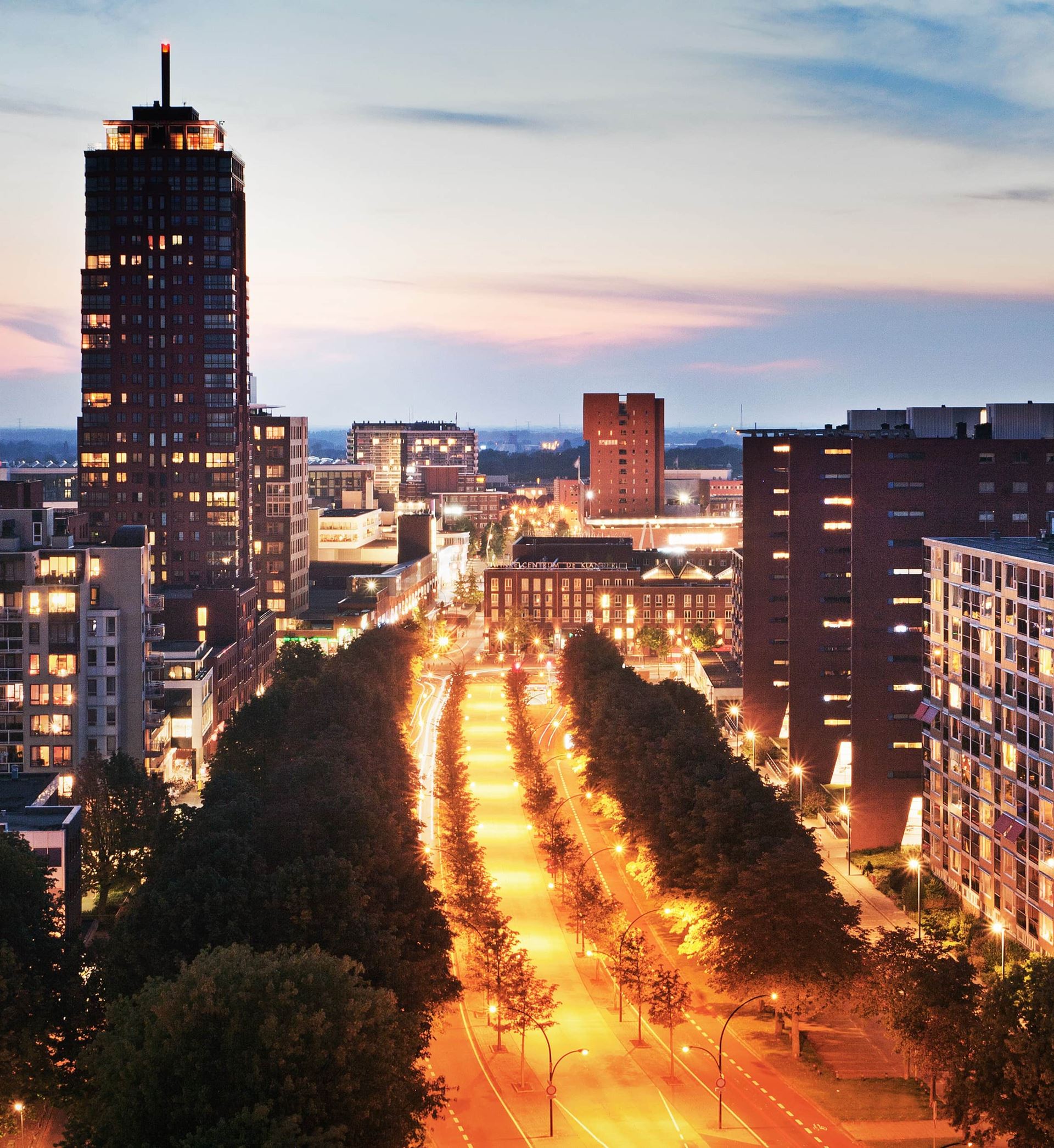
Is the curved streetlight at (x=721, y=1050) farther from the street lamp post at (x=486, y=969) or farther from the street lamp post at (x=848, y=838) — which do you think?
the street lamp post at (x=848, y=838)

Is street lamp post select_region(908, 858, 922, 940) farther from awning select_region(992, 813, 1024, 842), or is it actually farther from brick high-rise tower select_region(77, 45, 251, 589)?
brick high-rise tower select_region(77, 45, 251, 589)

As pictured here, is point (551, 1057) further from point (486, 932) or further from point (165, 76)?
point (165, 76)

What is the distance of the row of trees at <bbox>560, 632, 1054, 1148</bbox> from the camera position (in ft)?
153

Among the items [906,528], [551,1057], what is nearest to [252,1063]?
[551,1057]

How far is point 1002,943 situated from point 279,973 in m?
30.6

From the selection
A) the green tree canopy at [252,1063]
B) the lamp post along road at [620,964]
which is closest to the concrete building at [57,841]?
the green tree canopy at [252,1063]

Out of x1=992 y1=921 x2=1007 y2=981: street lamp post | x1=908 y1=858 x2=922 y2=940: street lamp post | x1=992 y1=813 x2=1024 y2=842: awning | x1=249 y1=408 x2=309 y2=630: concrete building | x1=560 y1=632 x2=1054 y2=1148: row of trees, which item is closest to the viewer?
x1=560 y1=632 x2=1054 y2=1148: row of trees

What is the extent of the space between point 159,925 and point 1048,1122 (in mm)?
30549

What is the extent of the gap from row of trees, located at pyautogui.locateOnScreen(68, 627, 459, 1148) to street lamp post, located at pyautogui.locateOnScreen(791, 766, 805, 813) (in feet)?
82.5

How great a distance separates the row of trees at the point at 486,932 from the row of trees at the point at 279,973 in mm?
2070

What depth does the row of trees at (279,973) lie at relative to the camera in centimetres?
4284

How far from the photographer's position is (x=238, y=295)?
14450 cm

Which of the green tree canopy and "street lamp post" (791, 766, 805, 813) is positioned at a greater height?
the green tree canopy

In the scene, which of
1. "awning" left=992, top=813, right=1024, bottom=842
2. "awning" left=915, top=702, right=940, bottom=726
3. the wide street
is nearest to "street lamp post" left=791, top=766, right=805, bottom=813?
"awning" left=915, top=702, right=940, bottom=726
